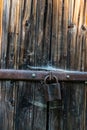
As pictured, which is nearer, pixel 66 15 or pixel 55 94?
pixel 55 94

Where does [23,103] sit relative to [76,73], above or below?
below

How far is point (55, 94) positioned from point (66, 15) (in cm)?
42

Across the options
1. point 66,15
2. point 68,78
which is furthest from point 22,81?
point 66,15

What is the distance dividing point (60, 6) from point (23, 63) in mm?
353

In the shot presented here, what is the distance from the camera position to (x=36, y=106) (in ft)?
5.31

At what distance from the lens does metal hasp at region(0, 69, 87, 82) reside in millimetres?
1572

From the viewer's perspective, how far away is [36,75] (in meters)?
1.60

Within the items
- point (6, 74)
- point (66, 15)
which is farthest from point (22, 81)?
point (66, 15)

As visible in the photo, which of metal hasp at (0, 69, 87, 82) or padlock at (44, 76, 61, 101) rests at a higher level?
metal hasp at (0, 69, 87, 82)

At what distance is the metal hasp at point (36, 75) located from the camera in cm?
157

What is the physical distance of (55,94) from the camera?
1560mm

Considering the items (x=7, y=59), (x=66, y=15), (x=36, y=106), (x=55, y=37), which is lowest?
(x=36, y=106)

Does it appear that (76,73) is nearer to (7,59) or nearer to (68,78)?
(68,78)

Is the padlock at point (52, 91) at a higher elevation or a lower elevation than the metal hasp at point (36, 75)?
lower
